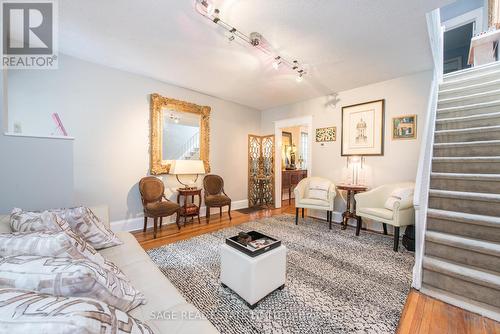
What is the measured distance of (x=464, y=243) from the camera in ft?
5.91

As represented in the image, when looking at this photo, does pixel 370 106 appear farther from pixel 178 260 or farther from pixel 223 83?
pixel 178 260

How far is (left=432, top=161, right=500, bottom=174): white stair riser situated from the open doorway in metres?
2.23

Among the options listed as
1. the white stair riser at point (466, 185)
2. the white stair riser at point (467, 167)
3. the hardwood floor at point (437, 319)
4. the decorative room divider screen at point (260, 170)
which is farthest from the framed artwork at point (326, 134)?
the hardwood floor at point (437, 319)

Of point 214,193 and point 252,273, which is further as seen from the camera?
point 214,193

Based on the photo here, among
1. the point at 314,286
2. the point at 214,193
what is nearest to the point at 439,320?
the point at 314,286

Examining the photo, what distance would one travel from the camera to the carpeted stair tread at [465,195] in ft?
6.30

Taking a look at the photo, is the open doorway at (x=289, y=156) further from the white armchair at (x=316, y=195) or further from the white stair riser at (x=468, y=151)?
the white stair riser at (x=468, y=151)

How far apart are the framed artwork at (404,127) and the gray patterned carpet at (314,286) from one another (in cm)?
170

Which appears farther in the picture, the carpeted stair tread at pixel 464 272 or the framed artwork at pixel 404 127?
the framed artwork at pixel 404 127

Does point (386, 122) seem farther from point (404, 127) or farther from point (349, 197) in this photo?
point (349, 197)

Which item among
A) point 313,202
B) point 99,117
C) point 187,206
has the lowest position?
point 187,206

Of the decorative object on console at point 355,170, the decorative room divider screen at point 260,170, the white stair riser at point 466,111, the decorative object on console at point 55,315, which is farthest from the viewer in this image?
the decorative room divider screen at point 260,170

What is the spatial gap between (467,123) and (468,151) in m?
0.52

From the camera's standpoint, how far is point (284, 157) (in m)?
6.77
